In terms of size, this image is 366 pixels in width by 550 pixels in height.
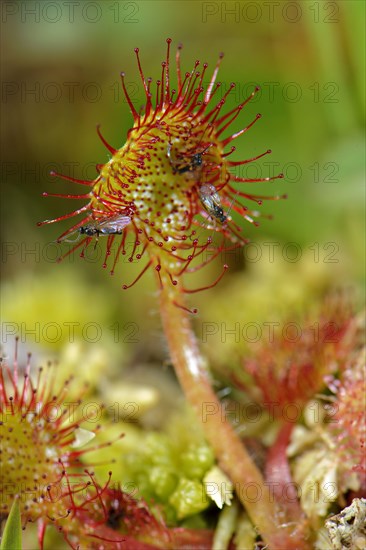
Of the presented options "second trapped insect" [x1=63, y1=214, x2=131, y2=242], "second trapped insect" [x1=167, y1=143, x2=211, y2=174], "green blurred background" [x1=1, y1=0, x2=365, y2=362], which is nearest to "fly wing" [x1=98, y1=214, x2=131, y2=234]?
"second trapped insect" [x1=63, y1=214, x2=131, y2=242]

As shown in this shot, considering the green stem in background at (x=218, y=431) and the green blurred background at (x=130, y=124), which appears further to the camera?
the green blurred background at (x=130, y=124)

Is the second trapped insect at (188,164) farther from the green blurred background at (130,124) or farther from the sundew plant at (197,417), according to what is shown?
the green blurred background at (130,124)

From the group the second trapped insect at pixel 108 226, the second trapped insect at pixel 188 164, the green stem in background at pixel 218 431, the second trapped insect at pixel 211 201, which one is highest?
the second trapped insect at pixel 188 164

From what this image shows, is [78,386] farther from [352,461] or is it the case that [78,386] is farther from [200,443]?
[352,461]

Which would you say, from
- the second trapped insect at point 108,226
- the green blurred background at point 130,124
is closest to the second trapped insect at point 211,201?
the second trapped insect at point 108,226

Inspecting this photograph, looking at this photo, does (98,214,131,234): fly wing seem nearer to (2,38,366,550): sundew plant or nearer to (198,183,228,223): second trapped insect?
(2,38,366,550): sundew plant

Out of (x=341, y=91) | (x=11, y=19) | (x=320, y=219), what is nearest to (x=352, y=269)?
(x=320, y=219)
